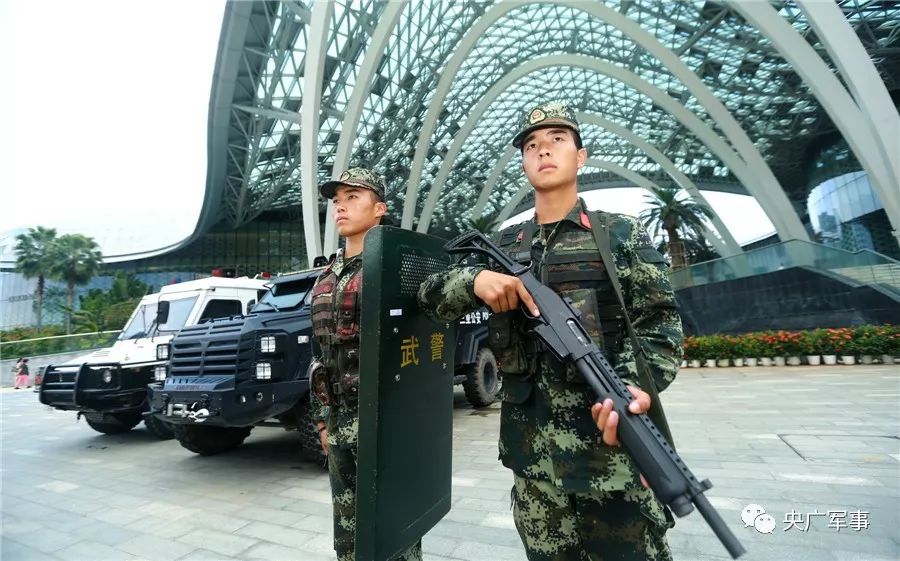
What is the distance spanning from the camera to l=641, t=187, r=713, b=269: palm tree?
71.6 ft

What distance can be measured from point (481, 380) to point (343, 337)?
4.79 meters

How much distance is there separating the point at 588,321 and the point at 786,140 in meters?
36.0

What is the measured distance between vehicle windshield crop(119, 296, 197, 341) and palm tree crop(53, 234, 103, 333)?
108 feet

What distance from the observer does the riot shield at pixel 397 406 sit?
1.45 m

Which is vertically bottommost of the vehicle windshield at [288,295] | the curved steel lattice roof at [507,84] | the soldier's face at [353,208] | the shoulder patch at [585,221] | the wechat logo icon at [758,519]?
the wechat logo icon at [758,519]

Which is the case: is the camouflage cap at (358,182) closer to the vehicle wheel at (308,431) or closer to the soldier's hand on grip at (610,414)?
the soldier's hand on grip at (610,414)

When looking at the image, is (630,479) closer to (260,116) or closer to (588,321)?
(588,321)

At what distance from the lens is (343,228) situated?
2258 mm

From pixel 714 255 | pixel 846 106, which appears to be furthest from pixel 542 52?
pixel 714 255

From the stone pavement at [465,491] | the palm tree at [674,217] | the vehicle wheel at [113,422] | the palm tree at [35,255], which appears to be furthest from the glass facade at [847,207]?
the palm tree at [35,255]

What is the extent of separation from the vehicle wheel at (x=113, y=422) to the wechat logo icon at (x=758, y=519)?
24.9 feet

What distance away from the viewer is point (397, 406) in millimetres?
1584

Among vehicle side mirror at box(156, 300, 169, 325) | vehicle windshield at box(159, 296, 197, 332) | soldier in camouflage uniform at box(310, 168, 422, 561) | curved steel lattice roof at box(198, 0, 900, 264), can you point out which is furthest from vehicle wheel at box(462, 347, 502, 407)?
curved steel lattice roof at box(198, 0, 900, 264)
